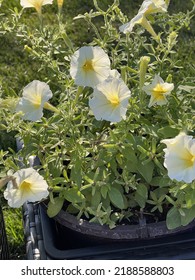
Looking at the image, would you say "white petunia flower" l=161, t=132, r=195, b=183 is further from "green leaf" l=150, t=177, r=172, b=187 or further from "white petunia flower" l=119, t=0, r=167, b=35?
"white petunia flower" l=119, t=0, r=167, b=35

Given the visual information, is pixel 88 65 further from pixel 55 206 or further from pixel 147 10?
pixel 55 206

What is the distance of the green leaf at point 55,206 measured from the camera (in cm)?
146

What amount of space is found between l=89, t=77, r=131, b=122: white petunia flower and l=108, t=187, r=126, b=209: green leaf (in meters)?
0.21

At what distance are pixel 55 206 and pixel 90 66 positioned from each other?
0.37 m

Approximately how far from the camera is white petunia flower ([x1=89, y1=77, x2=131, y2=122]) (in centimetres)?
129

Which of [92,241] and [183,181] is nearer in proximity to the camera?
[183,181]

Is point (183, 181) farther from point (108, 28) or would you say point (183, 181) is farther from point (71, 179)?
point (108, 28)

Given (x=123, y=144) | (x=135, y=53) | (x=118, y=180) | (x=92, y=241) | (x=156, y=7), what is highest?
(x=156, y=7)

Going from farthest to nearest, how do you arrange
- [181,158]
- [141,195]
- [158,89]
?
1. [141,195]
2. [158,89]
3. [181,158]

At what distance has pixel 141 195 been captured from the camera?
1.44 m

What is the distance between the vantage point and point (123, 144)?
54.9 inches

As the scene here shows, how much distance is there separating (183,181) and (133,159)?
15cm

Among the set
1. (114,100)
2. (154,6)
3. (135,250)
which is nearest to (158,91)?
(114,100)

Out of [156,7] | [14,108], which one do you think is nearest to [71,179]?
[14,108]
